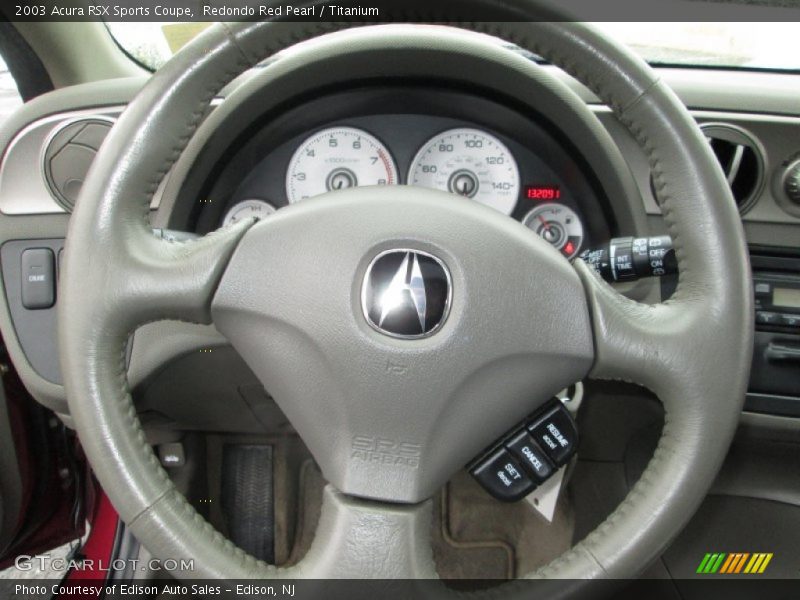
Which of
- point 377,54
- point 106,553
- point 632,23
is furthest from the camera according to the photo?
point 106,553

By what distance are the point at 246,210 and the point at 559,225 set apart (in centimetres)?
51

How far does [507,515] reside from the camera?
5.09 ft

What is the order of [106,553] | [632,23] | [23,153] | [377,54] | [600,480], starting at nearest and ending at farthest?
[377,54], [23,153], [632,23], [600,480], [106,553]

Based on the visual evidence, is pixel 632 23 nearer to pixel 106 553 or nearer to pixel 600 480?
pixel 600 480

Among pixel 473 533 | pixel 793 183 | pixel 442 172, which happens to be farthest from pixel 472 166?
pixel 473 533

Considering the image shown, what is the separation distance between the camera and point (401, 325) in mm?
736

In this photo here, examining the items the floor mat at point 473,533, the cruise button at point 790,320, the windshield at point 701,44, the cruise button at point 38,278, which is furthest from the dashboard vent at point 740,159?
the cruise button at point 38,278

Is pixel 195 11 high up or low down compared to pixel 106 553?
up

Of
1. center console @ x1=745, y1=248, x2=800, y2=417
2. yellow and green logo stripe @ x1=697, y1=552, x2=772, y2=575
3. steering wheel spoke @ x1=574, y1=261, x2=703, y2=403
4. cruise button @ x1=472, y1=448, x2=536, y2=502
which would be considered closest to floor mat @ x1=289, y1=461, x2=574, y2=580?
yellow and green logo stripe @ x1=697, y1=552, x2=772, y2=575

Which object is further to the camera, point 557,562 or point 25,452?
point 25,452

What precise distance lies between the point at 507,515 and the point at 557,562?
858mm

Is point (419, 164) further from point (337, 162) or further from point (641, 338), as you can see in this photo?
point (641, 338)

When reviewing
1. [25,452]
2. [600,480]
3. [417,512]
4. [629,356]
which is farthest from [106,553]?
[629,356]

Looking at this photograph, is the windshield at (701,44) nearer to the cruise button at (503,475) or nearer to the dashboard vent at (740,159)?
the dashboard vent at (740,159)
